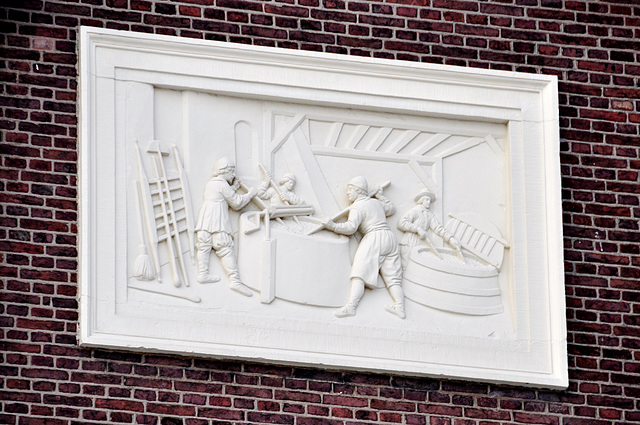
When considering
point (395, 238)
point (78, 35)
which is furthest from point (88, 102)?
point (395, 238)

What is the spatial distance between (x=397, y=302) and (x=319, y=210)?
714 millimetres

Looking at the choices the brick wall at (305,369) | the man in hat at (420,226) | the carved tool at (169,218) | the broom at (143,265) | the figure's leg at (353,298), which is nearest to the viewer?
the brick wall at (305,369)

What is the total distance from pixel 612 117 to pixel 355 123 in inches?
63.4

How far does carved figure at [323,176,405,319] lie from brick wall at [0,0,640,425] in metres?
0.53

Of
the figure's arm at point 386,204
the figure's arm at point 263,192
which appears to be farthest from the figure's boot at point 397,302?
the figure's arm at point 263,192


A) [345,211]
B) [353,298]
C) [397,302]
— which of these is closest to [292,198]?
[345,211]

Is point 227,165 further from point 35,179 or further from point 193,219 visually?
point 35,179

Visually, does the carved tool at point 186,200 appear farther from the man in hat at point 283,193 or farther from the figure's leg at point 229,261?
the man in hat at point 283,193

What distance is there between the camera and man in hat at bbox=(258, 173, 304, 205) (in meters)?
11.9

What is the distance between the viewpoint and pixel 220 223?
11727 millimetres

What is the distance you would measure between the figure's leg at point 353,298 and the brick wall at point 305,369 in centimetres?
37

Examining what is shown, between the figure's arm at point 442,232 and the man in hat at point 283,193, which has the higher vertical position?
the man in hat at point 283,193

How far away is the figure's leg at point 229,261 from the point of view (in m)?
11.7

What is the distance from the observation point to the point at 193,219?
1175cm
